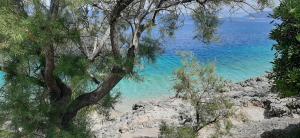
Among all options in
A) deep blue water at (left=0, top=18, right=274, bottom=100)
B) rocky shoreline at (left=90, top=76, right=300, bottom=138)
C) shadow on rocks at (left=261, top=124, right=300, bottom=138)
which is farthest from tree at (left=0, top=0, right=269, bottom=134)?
deep blue water at (left=0, top=18, right=274, bottom=100)

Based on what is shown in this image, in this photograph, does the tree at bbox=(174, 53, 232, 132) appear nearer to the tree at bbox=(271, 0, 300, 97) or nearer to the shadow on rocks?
the shadow on rocks

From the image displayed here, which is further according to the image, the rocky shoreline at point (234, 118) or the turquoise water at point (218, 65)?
the turquoise water at point (218, 65)

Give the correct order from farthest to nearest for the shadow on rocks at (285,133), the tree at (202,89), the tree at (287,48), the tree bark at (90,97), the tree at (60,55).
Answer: the tree at (202,89) < the shadow on rocks at (285,133) < the tree bark at (90,97) < the tree at (287,48) < the tree at (60,55)

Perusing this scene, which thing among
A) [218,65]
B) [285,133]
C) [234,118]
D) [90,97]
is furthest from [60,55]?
[218,65]

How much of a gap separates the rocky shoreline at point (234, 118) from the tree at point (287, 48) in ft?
9.52

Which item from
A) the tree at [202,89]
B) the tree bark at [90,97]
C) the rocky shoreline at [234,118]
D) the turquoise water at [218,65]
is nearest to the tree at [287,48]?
the rocky shoreline at [234,118]

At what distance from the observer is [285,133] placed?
12406mm

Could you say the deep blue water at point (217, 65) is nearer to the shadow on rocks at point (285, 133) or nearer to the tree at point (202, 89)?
the tree at point (202, 89)

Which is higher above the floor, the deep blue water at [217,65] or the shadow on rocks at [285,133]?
the deep blue water at [217,65]

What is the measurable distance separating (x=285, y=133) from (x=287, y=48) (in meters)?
3.28

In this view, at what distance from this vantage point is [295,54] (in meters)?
9.74

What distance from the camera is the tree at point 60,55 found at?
9477 millimetres

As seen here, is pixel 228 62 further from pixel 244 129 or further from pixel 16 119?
pixel 16 119

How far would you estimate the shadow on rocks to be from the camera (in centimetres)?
1198
